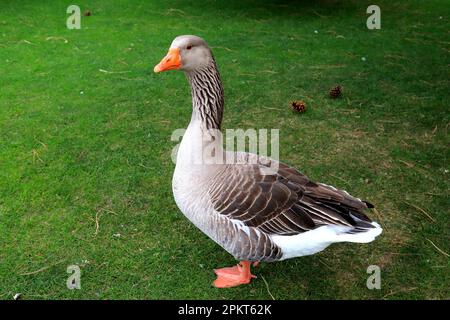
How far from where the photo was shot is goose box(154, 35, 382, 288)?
2225 millimetres

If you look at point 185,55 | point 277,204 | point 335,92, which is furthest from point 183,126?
point 277,204

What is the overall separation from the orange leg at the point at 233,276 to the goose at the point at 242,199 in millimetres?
120

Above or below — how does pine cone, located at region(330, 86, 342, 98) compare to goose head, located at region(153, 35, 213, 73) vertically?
below

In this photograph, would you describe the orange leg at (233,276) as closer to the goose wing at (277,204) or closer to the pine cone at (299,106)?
the goose wing at (277,204)

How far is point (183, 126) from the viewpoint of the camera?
13.1ft

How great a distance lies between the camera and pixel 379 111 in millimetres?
4125

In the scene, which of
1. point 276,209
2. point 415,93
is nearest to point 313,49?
point 415,93

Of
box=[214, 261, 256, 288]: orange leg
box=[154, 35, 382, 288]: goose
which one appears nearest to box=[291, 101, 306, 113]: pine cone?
box=[154, 35, 382, 288]: goose

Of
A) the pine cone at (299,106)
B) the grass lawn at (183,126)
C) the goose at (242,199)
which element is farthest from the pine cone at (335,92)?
the goose at (242,199)

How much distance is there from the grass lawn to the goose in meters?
0.41

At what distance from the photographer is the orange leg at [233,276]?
2.47 metres

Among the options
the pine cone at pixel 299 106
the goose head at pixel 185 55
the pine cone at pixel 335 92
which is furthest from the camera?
the pine cone at pixel 335 92

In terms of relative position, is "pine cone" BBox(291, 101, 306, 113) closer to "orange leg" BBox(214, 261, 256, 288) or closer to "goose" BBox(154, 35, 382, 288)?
"goose" BBox(154, 35, 382, 288)

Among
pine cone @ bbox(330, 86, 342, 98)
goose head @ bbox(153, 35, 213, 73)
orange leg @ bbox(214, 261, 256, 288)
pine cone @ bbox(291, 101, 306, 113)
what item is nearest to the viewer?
goose head @ bbox(153, 35, 213, 73)
